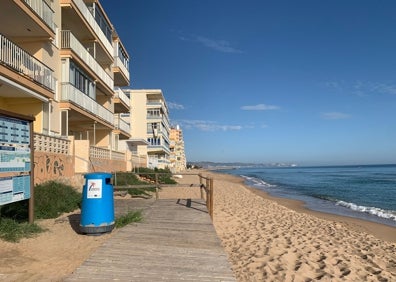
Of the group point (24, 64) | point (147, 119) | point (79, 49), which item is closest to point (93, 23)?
point (79, 49)

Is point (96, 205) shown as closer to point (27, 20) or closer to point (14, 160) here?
point (14, 160)

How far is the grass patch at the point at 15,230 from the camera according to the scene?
6797 mm

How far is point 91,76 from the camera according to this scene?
22.2 meters

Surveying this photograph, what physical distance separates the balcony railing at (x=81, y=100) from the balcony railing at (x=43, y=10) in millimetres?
3347

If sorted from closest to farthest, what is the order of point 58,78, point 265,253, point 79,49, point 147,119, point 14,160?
point 14,160
point 265,253
point 58,78
point 79,49
point 147,119

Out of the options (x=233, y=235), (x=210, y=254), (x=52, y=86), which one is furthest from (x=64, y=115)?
(x=210, y=254)

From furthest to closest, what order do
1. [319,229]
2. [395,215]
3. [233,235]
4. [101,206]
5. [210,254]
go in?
[395,215], [319,229], [233,235], [101,206], [210,254]

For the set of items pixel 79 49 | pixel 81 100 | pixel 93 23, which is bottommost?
pixel 81 100

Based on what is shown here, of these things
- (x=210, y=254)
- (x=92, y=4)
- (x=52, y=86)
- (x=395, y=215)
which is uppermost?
(x=92, y=4)

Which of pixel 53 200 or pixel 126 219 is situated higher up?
pixel 53 200

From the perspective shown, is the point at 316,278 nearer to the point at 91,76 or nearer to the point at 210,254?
the point at 210,254

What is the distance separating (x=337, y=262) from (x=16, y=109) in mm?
14198

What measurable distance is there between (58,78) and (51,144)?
585cm

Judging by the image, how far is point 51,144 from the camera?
13.2 m
